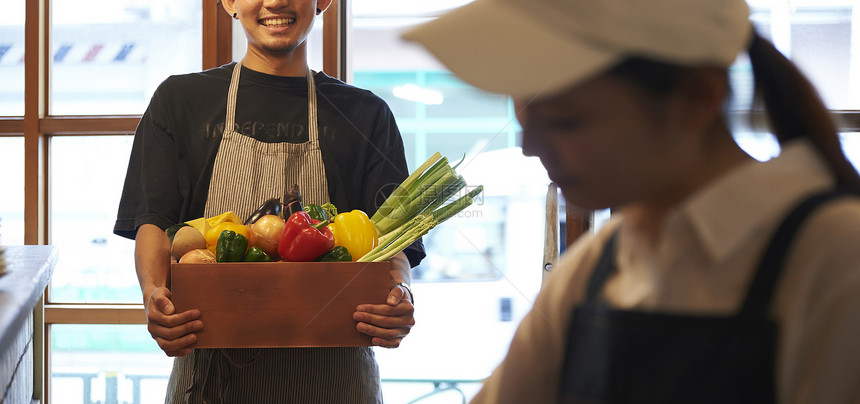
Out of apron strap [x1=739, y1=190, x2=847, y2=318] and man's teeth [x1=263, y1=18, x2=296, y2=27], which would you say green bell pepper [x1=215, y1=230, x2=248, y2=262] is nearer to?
man's teeth [x1=263, y1=18, x2=296, y2=27]

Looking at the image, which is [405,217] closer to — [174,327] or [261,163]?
[174,327]

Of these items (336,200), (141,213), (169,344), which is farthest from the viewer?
(336,200)

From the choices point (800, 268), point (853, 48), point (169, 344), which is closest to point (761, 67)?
point (800, 268)

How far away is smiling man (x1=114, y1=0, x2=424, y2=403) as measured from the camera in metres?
1.30

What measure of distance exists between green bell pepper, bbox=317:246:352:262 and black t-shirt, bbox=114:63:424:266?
239 mm

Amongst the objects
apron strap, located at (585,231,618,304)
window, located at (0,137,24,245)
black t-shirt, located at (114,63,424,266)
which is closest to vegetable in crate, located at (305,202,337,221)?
black t-shirt, located at (114,63,424,266)

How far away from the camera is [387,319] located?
106 cm

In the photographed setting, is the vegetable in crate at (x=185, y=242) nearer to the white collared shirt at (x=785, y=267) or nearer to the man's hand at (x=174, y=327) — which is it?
the man's hand at (x=174, y=327)

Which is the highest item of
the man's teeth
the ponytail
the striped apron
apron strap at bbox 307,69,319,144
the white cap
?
the man's teeth

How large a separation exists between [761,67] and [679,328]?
10 centimetres

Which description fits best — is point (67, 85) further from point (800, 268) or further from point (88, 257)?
point (800, 268)

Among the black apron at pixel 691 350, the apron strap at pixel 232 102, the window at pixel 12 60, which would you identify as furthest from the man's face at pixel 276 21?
the window at pixel 12 60

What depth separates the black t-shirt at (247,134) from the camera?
1.34m

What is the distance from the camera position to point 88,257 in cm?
238
